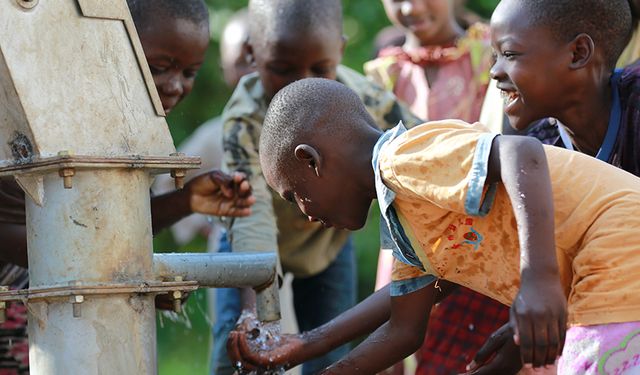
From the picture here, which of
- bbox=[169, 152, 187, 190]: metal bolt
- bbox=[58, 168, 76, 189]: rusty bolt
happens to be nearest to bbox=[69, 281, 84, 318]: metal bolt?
bbox=[58, 168, 76, 189]: rusty bolt

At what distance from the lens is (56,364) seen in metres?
2.58

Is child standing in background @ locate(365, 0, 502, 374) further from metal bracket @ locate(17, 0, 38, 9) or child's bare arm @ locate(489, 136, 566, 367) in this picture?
metal bracket @ locate(17, 0, 38, 9)

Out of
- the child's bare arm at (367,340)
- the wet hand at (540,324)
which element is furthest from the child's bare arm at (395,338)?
the wet hand at (540,324)

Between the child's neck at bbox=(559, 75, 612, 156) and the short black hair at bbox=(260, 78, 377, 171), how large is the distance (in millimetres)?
651

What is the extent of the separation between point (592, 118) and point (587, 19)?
0.87 ft

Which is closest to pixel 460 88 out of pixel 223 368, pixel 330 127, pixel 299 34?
pixel 299 34

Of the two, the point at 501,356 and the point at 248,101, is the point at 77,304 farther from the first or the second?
the point at 248,101

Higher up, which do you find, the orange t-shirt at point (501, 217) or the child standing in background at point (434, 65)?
the child standing in background at point (434, 65)

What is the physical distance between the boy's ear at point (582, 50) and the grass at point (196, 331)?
17.1 ft

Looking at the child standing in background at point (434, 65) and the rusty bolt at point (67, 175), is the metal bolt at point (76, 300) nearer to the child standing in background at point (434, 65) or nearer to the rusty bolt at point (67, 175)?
the rusty bolt at point (67, 175)

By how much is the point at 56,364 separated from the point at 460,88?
9.70ft

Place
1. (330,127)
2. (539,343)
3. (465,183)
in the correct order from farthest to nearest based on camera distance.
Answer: (330,127) → (465,183) → (539,343)

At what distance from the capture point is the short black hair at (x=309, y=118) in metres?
2.94

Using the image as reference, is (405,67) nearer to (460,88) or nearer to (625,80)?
(460,88)
